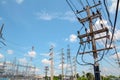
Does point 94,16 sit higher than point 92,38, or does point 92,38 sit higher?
point 94,16

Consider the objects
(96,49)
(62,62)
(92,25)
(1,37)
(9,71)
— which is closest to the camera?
(96,49)

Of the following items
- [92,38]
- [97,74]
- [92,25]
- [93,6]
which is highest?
[93,6]

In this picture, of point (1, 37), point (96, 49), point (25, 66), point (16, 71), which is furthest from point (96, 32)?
point (16, 71)

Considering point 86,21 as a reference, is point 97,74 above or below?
below

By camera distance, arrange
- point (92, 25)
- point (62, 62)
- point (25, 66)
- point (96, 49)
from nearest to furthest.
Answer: point (96, 49), point (92, 25), point (62, 62), point (25, 66)

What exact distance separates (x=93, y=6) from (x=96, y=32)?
1907 millimetres

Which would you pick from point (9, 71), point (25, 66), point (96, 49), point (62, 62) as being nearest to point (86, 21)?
point (96, 49)

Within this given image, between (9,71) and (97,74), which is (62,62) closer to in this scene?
(97,74)

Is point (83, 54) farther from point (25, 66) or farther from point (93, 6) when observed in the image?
point (25, 66)

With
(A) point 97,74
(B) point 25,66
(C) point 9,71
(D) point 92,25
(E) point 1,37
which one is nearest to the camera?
(A) point 97,74

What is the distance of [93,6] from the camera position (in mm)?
12266

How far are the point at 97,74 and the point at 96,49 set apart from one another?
173cm

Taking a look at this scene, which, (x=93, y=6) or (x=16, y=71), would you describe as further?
(x=16, y=71)

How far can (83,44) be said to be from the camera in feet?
41.5
